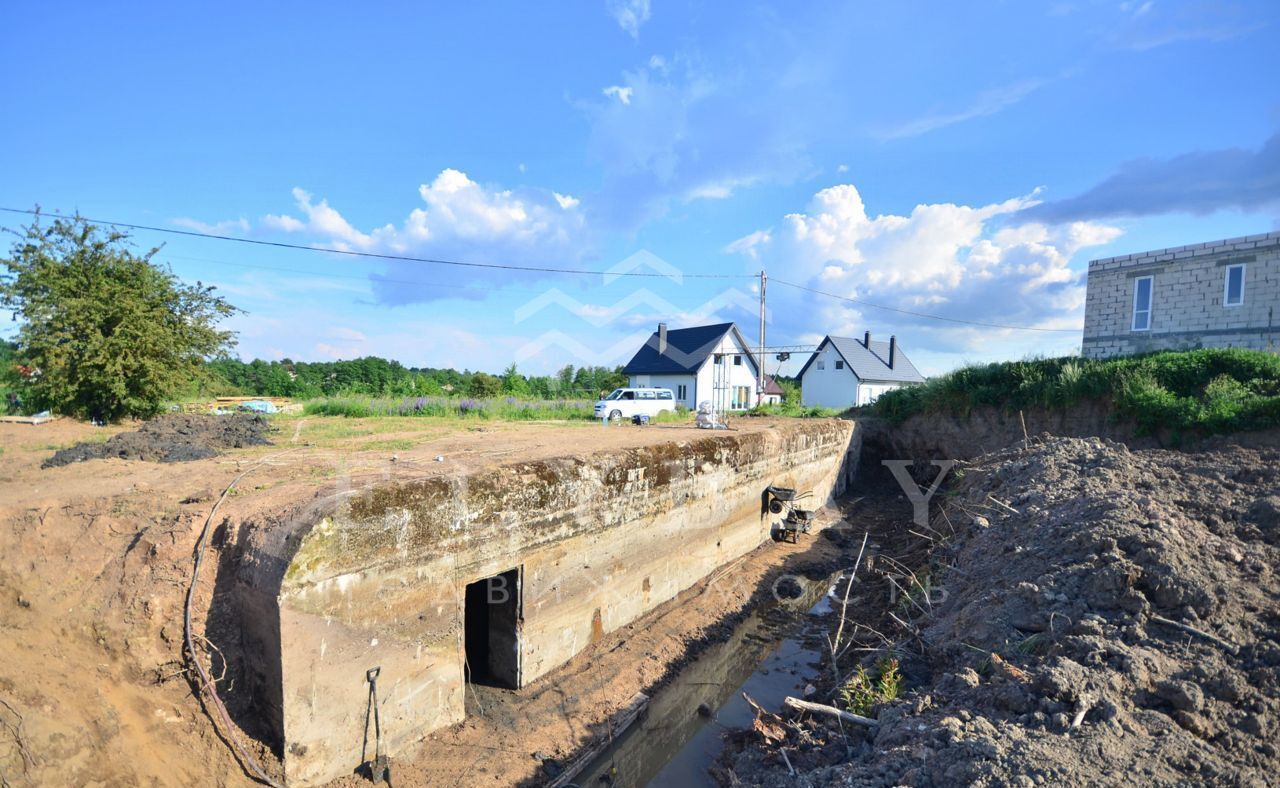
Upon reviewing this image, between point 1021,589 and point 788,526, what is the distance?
7513mm

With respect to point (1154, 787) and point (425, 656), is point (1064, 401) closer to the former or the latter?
point (1154, 787)

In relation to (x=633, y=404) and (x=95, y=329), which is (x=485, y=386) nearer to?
(x=633, y=404)

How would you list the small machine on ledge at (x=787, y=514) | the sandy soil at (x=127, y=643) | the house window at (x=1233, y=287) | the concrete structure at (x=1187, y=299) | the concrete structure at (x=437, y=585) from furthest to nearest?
the house window at (x=1233, y=287)
the concrete structure at (x=1187, y=299)
the small machine on ledge at (x=787, y=514)
the concrete structure at (x=437, y=585)
the sandy soil at (x=127, y=643)

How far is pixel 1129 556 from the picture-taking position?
14.9ft

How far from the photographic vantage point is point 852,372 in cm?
2862

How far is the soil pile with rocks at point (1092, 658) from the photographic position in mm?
2701

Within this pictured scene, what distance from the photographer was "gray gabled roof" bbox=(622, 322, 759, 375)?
93.0ft

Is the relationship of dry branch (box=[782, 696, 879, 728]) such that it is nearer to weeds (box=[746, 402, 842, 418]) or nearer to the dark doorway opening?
the dark doorway opening

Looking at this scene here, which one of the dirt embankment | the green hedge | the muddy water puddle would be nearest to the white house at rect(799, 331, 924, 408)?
the dirt embankment

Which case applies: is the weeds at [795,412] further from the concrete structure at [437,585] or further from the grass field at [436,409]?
the concrete structure at [437,585]

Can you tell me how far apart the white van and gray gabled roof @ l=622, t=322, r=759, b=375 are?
7.36 metres

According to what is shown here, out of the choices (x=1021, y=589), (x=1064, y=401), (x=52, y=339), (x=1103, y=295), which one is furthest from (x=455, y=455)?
(x=1103, y=295)

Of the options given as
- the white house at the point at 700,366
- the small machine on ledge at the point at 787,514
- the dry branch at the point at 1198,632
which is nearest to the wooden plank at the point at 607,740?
the dry branch at the point at 1198,632

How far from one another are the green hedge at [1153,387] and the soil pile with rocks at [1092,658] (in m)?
3.33
